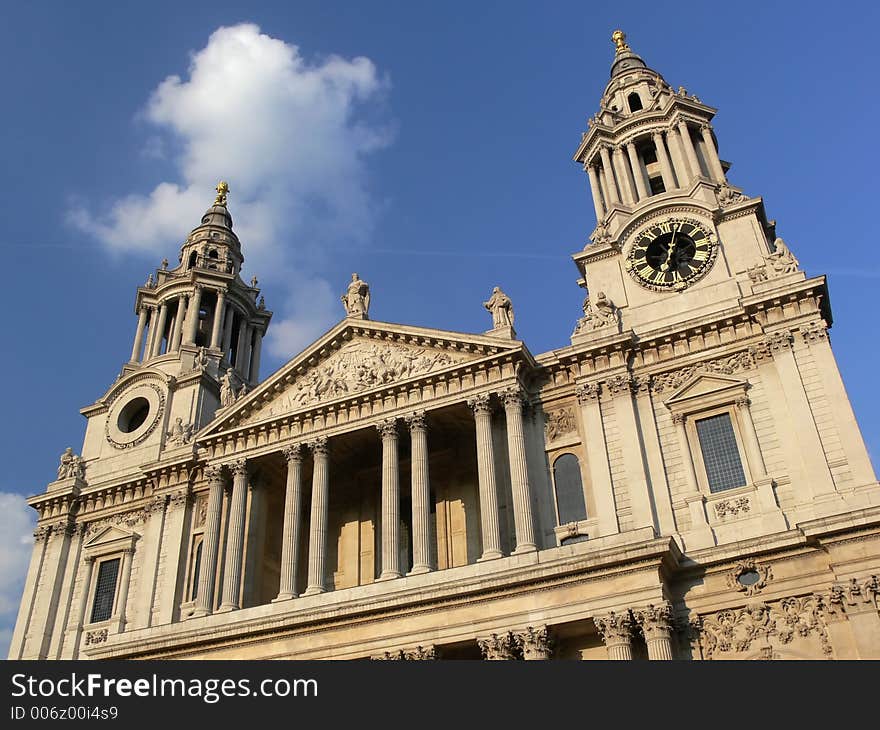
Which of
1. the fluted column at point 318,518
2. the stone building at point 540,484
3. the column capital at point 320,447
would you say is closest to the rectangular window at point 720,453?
the stone building at point 540,484

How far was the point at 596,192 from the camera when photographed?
136 feet

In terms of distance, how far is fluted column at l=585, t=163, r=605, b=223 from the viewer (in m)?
40.0

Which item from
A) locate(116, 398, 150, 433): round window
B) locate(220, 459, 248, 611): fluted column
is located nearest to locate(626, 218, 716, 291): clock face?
locate(220, 459, 248, 611): fluted column

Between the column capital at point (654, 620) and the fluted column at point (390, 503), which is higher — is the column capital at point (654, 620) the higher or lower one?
the lower one

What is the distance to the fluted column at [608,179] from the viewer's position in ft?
131

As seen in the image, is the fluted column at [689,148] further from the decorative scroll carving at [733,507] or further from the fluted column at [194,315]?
the fluted column at [194,315]

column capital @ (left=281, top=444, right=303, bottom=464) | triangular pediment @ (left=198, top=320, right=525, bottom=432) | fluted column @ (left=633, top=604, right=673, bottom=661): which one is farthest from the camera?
column capital @ (left=281, top=444, right=303, bottom=464)

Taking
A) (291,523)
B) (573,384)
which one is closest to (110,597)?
(291,523)

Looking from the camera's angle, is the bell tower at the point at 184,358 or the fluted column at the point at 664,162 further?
the bell tower at the point at 184,358

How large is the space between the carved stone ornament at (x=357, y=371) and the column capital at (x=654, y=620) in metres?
11.9

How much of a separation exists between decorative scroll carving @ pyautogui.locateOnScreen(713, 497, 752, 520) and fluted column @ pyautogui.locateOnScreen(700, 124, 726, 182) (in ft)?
50.9

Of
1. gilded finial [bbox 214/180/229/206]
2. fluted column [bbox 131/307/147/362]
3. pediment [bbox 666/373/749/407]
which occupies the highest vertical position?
gilded finial [bbox 214/180/229/206]

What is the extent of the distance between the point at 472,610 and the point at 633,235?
56.0ft

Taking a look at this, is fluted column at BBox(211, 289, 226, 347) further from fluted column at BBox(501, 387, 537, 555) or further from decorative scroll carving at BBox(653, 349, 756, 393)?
decorative scroll carving at BBox(653, 349, 756, 393)
